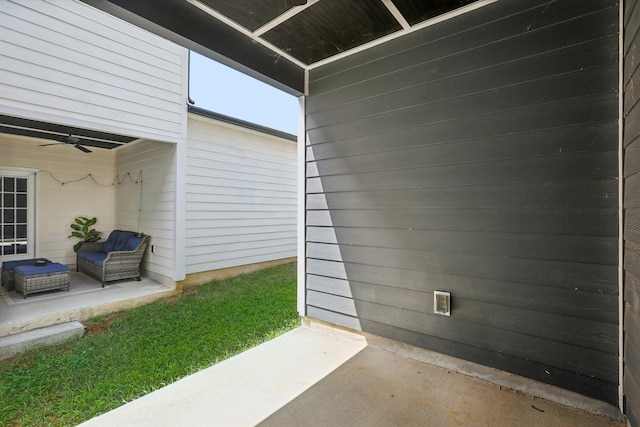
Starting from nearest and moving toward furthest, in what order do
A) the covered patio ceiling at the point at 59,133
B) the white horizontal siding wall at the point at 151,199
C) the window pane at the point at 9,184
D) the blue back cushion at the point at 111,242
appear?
the covered patio ceiling at the point at 59,133, the white horizontal siding wall at the point at 151,199, the window pane at the point at 9,184, the blue back cushion at the point at 111,242

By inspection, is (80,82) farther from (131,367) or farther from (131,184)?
(131,367)

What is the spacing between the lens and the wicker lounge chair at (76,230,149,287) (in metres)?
4.88

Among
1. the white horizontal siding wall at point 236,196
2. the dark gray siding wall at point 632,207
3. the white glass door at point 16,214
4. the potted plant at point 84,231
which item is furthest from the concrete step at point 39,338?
the dark gray siding wall at point 632,207

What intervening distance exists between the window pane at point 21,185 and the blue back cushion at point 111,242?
5.15ft

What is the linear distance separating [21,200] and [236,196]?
148 inches

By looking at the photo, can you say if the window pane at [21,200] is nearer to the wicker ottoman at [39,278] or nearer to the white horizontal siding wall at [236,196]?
the wicker ottoman at [39,278]

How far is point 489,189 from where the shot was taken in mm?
2049

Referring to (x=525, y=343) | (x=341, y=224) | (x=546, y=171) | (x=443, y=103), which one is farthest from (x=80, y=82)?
(x=525, y=343)

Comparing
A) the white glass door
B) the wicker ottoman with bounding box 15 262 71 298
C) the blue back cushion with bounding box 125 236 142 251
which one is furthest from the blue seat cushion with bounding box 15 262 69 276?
the white glass door

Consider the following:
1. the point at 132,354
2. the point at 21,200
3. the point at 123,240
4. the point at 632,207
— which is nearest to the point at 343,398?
the point at 632,207

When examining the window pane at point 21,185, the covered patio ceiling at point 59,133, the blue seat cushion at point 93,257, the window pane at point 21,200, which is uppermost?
the covered patio ceiling at point 59,133

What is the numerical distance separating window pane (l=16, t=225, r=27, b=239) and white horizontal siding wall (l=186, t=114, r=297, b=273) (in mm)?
2970

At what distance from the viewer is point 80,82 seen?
13.5 feet

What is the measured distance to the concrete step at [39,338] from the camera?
307 cm
